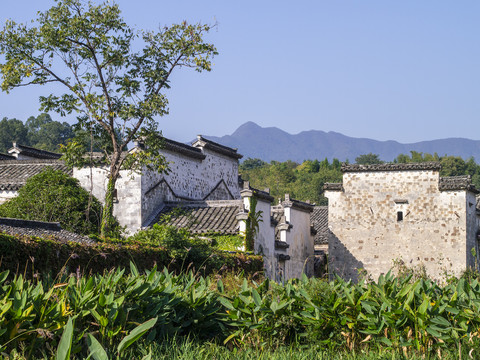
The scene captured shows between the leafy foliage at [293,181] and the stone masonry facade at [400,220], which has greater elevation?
the leafy foliage at [293,181]

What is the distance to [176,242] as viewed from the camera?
17156 mm

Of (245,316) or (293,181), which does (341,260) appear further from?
(293,181)

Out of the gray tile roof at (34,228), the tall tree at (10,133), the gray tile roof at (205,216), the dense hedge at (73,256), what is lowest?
the dense hedge at (73,256)

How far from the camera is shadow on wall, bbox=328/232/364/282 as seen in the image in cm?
2931

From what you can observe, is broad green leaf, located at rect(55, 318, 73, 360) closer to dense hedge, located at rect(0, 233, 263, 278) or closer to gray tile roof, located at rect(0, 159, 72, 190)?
dense hedge, located at rect(0, 233, 263, 278)

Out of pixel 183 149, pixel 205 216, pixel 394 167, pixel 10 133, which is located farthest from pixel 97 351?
pixel 10 133

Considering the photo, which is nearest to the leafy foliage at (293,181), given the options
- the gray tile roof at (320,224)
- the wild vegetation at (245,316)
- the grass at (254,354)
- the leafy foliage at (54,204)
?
the gray tile roof at (320,224)

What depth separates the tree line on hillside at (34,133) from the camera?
224 ft

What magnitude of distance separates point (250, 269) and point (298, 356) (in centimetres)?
1271

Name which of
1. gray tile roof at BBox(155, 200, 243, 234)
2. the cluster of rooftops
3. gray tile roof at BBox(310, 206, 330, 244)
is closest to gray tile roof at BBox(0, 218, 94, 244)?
gray tile roof at BBox(155, 200, 243, 234)

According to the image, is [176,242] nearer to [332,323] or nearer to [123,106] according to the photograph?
[123,106]

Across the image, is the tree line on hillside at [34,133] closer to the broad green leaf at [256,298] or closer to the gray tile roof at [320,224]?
the gray tile roof at [320,224]

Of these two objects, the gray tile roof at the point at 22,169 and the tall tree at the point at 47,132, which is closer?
the gray tile roof at the point at 22,169

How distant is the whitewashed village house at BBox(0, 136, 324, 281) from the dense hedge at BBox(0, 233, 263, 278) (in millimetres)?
7541
